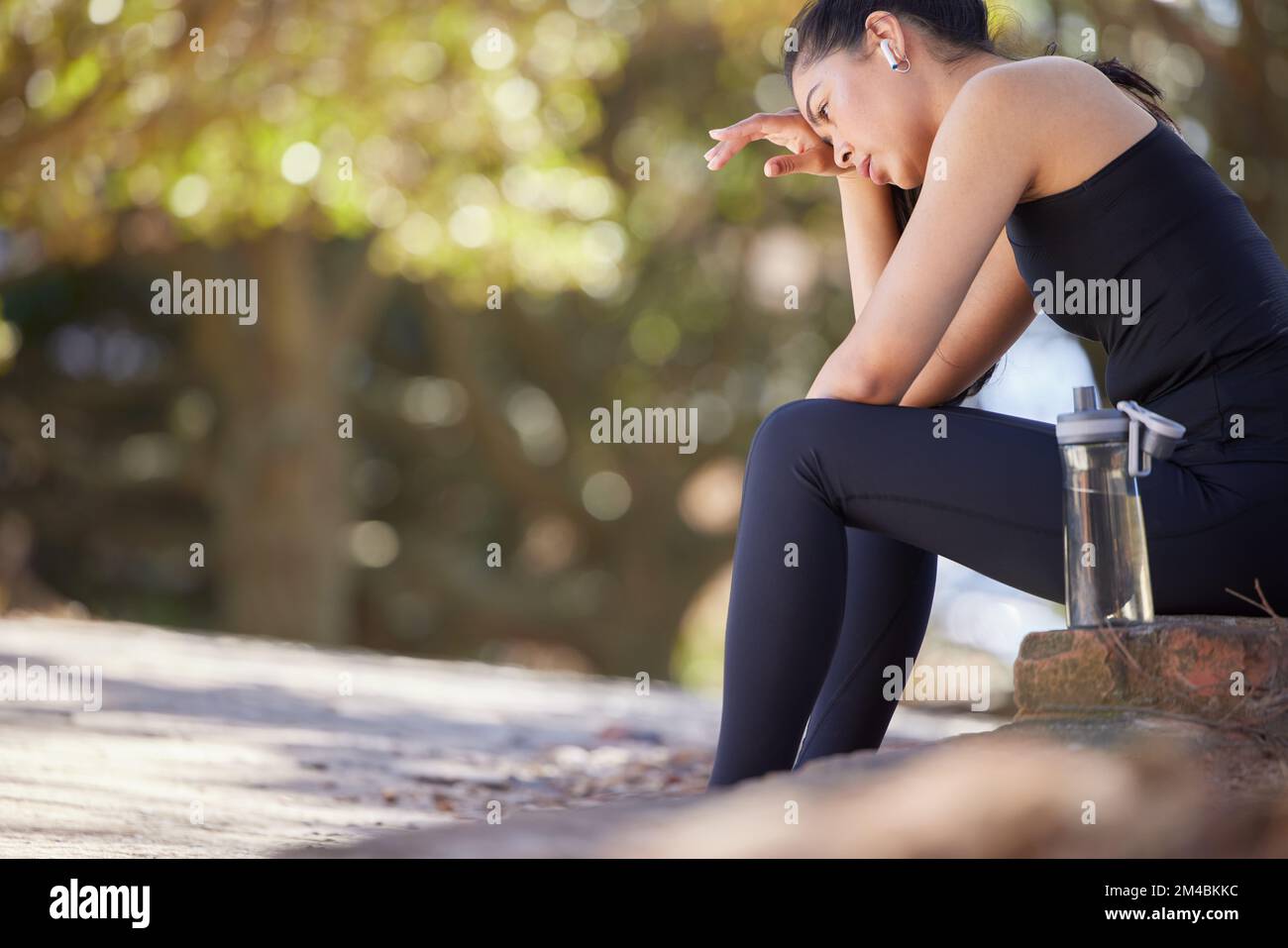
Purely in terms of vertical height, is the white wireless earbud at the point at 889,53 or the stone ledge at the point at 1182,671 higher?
the white wireless earbud at the point at 889,53

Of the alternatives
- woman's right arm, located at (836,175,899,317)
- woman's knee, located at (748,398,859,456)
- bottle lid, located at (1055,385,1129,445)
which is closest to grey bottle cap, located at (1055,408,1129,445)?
bottle lid, located at (1055,385,1129,445)

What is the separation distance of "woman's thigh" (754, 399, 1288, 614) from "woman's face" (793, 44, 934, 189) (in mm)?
487

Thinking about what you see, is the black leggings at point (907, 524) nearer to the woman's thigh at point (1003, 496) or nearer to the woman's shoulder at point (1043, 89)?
the woman's thigh at point (1003, 496)

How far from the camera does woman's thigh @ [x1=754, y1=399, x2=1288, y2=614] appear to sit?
2068 mm

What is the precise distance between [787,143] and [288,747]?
1.91m

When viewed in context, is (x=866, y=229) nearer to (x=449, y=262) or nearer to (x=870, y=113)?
(x=870, y=113)

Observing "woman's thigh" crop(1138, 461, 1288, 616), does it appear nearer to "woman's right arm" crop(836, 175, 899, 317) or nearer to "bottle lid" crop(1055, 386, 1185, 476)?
"bottle lid" crop(1055, 386, 1185, 476)

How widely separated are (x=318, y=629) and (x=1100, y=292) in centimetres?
888

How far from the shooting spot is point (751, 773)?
2221 mm

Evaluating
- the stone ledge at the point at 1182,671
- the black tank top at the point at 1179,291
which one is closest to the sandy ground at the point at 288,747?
the stone ledge at the point at 1182,671

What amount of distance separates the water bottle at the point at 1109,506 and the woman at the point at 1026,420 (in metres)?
0.05

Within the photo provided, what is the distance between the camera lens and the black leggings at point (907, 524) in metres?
2.07
